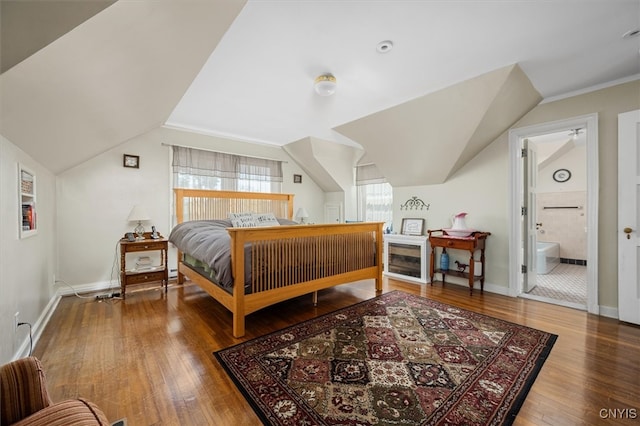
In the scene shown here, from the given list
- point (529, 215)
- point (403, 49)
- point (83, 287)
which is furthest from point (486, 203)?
point (83, 287)

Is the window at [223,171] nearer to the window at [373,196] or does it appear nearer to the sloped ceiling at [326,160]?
the sloped ceiling at [326,160]

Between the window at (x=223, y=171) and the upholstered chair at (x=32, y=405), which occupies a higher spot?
the window at (x=223, y=171)

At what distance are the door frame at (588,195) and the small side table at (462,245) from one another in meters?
0.31

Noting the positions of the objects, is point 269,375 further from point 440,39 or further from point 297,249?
point 440,39

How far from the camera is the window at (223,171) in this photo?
4086mm

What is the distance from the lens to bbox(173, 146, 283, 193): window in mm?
4086

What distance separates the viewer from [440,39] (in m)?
1.96

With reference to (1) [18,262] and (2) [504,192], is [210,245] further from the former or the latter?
(2) [504,192]

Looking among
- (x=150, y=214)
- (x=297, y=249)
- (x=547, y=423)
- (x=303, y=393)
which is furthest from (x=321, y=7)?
(x=150, y=214)

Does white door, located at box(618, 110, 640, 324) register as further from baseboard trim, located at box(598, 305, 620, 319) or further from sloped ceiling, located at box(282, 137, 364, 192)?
sloped ceiling, located at box(282, 137, 364, 192)

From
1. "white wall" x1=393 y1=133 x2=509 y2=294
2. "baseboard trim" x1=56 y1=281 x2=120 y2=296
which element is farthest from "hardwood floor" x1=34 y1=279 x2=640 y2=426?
"white wall" x1=393 y1=133 x2=509 y2=294

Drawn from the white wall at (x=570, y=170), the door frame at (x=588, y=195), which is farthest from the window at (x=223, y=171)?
the white wall at (x=570, y=170)

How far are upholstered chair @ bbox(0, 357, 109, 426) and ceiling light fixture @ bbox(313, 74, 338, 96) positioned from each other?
263cm

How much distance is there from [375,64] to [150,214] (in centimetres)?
361
